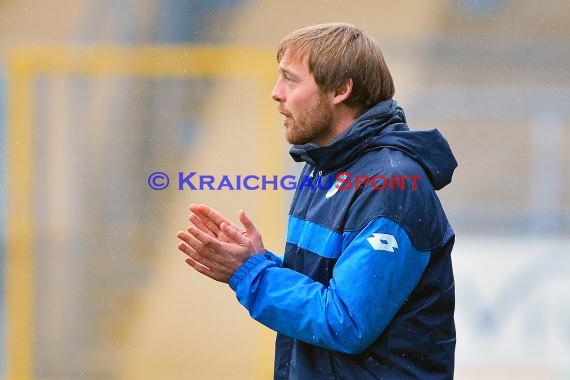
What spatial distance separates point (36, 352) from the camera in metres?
3.96

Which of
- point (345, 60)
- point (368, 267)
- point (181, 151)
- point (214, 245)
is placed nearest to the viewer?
point (368, 267)

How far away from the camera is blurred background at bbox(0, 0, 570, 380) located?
392 centimetres

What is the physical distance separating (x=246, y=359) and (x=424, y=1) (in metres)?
1.66

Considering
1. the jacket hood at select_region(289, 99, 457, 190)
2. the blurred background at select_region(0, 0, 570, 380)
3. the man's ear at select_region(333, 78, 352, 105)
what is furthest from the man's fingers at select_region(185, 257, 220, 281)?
the blurred background at select_region(0, 0, 570, 380)

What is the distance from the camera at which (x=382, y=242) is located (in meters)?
1.83

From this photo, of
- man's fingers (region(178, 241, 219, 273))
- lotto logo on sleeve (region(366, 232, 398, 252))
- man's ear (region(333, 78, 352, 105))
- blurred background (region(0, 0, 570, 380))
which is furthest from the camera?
blurred background (region(0, 0, 570, 380))

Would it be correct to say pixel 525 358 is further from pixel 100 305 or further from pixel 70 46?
pixel 70 46

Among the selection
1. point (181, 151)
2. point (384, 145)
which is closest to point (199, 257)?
point (384, 145)

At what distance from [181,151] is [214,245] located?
2.07 m

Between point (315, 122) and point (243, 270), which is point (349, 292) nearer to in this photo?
point (243, 270)

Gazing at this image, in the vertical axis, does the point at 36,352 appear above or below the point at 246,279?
below

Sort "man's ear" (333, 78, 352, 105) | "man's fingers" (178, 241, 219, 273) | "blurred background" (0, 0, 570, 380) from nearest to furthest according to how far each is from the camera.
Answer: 1. "man's fingers" (178, 241, 219, 273)
2. "man's ear" (333, 78, 352, 105)
3. "blurred background" (0, 0, 570, 380)

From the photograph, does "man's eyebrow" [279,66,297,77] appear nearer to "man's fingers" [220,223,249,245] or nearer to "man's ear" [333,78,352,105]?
"man's ear" [333,78,352,105]

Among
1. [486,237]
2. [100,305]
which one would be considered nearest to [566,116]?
[486,237]
